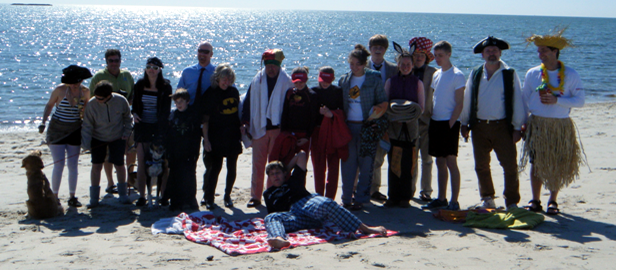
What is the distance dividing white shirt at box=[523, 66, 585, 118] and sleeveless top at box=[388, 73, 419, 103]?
114 cm

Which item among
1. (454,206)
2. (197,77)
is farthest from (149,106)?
(454,206)

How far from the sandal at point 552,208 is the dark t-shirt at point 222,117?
3333mm

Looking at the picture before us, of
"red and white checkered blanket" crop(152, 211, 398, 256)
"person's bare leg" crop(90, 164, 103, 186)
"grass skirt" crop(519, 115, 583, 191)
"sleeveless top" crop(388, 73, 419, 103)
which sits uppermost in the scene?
"sleeveless top" crop(388, 73, 419, 103)

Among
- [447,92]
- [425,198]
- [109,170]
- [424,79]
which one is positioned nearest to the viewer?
[447,92]

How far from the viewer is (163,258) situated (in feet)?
13.9

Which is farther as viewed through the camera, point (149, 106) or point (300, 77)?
point (149, 106)

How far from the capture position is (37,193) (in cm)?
543

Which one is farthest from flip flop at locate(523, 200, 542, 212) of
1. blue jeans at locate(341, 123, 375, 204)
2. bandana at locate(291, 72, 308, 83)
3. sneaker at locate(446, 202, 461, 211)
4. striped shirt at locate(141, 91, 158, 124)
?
striped shirt at locate(141, 91, 158, 124)

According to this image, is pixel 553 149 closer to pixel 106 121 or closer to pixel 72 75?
pixel 106 121

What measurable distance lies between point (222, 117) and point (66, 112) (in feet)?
5.65

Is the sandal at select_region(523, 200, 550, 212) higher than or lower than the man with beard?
lower

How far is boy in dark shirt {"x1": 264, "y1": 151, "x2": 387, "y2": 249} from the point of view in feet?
15.5

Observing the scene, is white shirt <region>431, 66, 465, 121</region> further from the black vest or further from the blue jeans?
the blue jeans

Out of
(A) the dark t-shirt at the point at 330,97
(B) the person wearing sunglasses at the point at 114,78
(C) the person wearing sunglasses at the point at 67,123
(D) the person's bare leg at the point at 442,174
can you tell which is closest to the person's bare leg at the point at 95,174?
(C) the person wearing sunglasses at the point at 67,123
